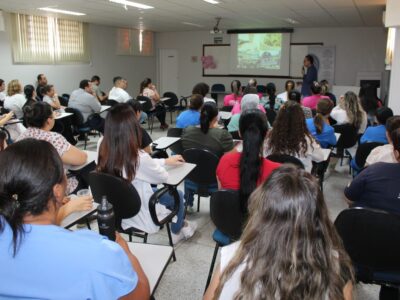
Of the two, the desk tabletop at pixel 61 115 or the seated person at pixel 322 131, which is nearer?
the seated person at pixel 322 131

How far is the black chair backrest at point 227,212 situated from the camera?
2145 millimetres

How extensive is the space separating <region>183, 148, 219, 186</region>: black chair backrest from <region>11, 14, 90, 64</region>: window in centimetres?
691

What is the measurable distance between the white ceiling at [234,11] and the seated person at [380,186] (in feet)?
17.0

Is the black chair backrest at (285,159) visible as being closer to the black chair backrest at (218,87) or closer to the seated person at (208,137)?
the seated person at (208,137)

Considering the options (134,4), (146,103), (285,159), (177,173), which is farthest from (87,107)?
(285,159)

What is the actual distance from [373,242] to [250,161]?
32.1 inches

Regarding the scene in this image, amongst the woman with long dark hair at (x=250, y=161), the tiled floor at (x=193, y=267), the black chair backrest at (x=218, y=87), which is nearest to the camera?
the woman with long dark hair at (x=250, y=161)

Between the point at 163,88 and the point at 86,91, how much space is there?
23.0 ft

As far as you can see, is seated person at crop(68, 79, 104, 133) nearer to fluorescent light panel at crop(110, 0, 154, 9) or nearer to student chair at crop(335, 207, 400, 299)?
fluorescent light panel at crop(110, 0, 154, 9)

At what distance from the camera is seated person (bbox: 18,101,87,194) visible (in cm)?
283

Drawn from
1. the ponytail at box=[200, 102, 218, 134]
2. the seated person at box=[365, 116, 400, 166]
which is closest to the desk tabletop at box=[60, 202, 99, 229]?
the ponytail at box=[200, 102, 218, 134]

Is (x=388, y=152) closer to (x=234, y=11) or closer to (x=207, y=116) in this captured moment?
(x=207, y=116)

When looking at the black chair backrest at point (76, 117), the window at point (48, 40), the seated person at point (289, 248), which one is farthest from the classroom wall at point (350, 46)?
the seated person at point (289, 248)

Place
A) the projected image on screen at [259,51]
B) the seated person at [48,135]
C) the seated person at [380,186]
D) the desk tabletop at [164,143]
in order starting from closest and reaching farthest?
1. the seated person at [380,186]
2. the seated person at [48,135]
3. the desk tabletop at [164,143]
4. the projected image on screen at [259,51]
